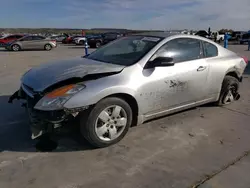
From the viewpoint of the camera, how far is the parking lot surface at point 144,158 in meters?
2.68

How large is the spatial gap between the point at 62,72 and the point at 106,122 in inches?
36.9

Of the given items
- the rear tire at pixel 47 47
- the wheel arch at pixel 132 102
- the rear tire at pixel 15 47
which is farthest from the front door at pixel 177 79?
the rear tire at pixel 15 47

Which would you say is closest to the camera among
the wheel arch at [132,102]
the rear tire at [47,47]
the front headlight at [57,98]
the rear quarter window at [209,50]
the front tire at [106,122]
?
the front headlight at [57,98]

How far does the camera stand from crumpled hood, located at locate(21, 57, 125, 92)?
328cm

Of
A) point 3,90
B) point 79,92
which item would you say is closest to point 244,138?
point 79,92

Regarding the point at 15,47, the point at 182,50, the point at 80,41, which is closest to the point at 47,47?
the point at 15,47

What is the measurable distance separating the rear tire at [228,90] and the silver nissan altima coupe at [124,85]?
37 mm

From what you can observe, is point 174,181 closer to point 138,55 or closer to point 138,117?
point 138,117

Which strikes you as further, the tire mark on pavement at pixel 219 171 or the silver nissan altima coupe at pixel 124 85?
the silver nissan altima coupe at pixel 124 85

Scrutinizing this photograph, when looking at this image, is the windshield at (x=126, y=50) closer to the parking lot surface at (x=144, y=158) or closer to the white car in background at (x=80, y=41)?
the parking lot surface at (x=144, y=158)

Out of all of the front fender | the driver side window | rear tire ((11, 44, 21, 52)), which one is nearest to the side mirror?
the driver side window

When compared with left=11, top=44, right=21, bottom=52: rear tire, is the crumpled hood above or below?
above

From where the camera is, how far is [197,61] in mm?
4223

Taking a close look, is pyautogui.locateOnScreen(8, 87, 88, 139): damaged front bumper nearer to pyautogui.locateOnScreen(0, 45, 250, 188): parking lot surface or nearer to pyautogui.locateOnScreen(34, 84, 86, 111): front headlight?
pyautogui.locateOnScreen(34, 84, 86, 111): front headlight
